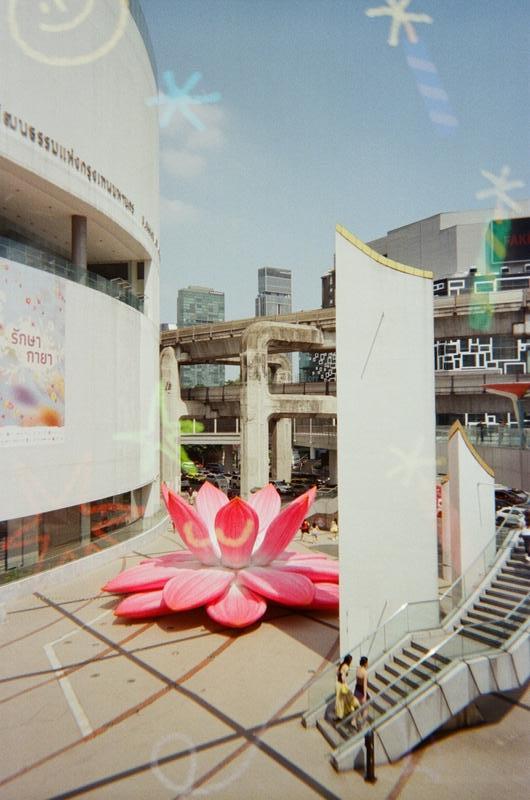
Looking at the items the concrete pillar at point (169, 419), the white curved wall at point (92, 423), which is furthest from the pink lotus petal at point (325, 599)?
the concrete pillar at point (169, 419)

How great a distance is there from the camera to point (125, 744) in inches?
367

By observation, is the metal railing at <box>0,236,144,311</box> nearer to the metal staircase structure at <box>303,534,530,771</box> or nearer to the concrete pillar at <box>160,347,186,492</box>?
the concrete pillar at <box>160,347,186,492</box>

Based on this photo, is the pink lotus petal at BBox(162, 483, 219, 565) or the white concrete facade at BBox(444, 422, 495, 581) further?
the pink lotus petal at BBox(162, 483, 219, 565)

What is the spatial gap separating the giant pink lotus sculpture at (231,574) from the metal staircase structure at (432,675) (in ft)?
11.1

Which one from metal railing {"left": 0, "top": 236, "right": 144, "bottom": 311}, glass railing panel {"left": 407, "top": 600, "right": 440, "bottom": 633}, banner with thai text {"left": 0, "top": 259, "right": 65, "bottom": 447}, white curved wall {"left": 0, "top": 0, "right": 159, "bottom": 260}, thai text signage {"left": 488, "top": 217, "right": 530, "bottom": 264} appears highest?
thai text signage {"left": 488, "top": 217, "right": 530, "bottom": 264}

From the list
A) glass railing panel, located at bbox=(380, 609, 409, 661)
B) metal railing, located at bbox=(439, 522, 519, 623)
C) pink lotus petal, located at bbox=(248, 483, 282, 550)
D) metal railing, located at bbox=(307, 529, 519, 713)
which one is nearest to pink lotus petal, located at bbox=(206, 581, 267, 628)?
pink lotus petal, located at bbox=(248, 483, 282, 550)

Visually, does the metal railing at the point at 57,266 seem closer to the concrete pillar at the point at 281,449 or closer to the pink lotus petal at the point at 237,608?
the pink lotus petal at the point at 237,608

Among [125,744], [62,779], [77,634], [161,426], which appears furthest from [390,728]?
[161,426]

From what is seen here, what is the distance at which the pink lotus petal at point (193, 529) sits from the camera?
50.1 feet

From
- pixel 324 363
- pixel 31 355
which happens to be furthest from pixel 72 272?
pixel 324 363

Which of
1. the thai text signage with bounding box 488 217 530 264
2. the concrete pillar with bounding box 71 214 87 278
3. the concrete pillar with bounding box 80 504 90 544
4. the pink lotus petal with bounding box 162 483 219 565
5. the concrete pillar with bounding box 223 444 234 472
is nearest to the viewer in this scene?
the pink lotus petal with bounding box 162 483 219 565

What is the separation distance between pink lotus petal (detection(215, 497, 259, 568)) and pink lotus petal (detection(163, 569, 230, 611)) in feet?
1.53

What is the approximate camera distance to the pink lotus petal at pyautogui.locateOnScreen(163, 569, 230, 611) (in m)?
13.5

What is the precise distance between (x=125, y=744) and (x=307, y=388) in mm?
31948
